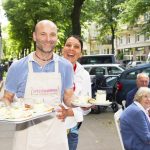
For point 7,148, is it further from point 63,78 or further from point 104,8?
point 104,8

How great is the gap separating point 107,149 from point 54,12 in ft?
99.2

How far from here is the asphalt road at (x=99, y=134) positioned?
9.07 metres

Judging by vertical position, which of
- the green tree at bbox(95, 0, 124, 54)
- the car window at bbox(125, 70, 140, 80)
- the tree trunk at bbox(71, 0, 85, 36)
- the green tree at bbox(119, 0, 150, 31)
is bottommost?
the car window at bbox(125, 70, 140, 80)

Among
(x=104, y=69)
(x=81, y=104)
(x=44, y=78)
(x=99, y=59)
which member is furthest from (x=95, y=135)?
(x=99, y=59)

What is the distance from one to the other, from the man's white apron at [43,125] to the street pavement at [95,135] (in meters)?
5.53

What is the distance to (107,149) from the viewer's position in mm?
8727

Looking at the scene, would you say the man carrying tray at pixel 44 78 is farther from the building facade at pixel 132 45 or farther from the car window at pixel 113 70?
the building facade at pixel 132 45

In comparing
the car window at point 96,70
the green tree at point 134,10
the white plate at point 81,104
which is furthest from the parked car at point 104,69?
the white plate at point 81,104

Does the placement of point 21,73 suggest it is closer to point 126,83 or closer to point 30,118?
point 30,118

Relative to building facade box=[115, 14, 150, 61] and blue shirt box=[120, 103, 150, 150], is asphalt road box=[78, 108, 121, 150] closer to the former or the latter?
blue shirt box=[120, 103, 150, 150]

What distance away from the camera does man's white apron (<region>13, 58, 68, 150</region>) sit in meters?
3.27

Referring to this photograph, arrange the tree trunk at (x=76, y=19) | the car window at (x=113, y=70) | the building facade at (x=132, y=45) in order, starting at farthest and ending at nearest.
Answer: the building facade at (x=132, y=45) < the tree trunk at (x=76, y=19) < the car window at (x=113, y=70)

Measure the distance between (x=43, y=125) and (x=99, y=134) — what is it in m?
7.42

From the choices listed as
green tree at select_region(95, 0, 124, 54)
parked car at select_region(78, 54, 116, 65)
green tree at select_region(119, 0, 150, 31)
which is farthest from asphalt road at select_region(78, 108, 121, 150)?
green tree at select_region(95, 0, 124, 54)
